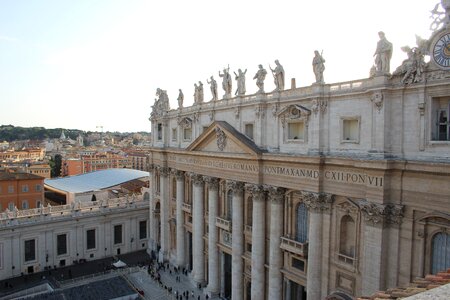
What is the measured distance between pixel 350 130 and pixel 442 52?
20.7 ft

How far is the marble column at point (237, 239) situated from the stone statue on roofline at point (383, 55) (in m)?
13.6

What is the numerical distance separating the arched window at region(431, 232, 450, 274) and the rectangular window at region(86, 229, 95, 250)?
36.9 m

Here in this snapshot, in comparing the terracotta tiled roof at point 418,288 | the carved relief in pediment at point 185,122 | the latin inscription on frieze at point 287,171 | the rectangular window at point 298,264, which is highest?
the carved relief in pediment at point 185,122

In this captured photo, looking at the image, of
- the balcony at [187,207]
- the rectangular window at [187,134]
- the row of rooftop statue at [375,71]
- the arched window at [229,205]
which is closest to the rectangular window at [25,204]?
the balcony at [187,207]

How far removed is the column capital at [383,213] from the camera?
19750 mm

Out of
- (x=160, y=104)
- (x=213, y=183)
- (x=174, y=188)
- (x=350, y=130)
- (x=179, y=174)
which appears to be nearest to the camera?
(x=350, y=130)

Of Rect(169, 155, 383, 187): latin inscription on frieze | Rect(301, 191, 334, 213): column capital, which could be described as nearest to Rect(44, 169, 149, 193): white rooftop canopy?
Rect(169, 155, 383, 187): latin inscription on frieze

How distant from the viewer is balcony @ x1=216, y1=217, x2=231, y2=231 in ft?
103

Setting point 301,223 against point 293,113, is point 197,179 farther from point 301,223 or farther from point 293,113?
point 293,113

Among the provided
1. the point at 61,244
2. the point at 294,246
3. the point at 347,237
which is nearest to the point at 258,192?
the point at 294,246

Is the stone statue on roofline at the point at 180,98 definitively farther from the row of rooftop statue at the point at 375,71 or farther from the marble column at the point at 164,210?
the marble column at the point at 164,210

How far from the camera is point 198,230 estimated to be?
3566 cm

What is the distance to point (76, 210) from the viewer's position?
144ft

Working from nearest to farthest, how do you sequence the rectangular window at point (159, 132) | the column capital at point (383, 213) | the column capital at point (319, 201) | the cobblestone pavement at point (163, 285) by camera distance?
1. the column capital at point (383, 213)
2. the column capital at point (319, 201)
3. the cobblestone pavement at point (163, 285)
4. the rectangular window at point (159, 132)
